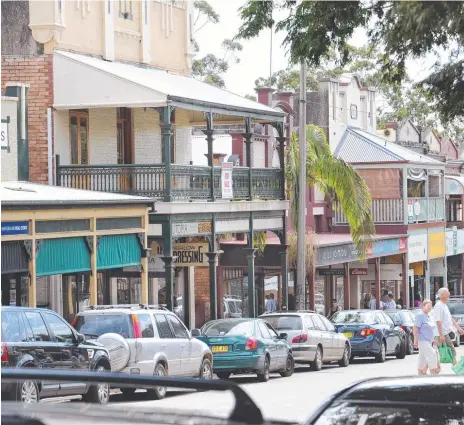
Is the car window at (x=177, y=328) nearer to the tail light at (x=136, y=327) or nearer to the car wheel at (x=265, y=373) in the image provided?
the tail light at (x=136, y=327)

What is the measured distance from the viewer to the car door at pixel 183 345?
2206 cm

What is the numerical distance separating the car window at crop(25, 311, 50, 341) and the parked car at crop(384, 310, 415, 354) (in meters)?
19.3

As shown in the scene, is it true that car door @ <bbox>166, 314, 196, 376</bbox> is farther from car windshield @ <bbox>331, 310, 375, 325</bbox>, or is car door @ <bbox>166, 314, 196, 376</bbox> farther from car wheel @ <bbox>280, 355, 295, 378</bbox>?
car windshield @ <bbox>331, 310, 375, 325</bbox>

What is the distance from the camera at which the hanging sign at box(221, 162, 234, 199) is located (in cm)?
3206

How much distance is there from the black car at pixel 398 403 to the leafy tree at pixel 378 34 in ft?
20.3

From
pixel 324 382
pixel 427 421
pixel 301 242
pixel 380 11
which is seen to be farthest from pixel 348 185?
pixel 427 421

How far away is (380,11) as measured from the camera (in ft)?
48.0

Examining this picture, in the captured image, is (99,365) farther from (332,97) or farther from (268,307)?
(332,97)

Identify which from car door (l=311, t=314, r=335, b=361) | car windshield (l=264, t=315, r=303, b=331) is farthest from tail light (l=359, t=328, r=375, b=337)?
car windshield (l=264, t=315, r=303, b=331)

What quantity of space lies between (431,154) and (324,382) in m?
38.7

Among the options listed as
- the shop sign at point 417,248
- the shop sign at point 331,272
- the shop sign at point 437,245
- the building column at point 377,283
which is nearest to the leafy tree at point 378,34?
the shop sign at point 331,272

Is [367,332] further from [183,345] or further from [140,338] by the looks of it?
[140,338]

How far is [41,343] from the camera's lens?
17.9 metres

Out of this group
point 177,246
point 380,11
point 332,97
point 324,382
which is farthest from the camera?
point 332,97
